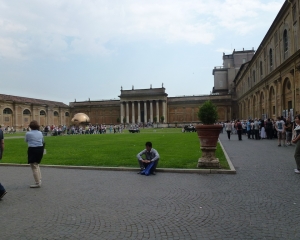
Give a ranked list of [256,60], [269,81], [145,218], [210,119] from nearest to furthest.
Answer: [145,218] → [210,119] → [269,81] → [256,60]

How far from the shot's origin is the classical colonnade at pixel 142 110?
7756cm

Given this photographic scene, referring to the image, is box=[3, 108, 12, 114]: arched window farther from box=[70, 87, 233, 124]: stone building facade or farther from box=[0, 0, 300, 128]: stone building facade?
box=[70, 87, 233, 124]: stone building facade

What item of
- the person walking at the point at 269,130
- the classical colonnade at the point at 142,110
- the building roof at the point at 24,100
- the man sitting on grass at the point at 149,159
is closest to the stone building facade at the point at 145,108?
the classical colonnade at the point at 142,110

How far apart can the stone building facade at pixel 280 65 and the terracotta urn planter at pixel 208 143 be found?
47.2 ft

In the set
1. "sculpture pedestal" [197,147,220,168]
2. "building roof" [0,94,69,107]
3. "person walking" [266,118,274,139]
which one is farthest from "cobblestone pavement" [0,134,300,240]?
"building roof" [0,94,69,107]

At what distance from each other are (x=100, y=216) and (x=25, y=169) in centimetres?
629

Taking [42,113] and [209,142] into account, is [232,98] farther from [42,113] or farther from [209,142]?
[209,142]

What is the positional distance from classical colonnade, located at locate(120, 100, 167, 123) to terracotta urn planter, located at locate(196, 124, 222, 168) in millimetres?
67331

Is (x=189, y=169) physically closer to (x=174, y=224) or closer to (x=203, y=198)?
(x=203, y=198)

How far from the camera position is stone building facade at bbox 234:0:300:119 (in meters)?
21.0

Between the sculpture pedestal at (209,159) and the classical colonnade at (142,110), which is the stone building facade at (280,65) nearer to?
the sculpture pedestal at (209,159)

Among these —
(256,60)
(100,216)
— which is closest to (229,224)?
(100,216)

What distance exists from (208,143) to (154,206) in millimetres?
4437

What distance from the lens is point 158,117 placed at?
7712cm
